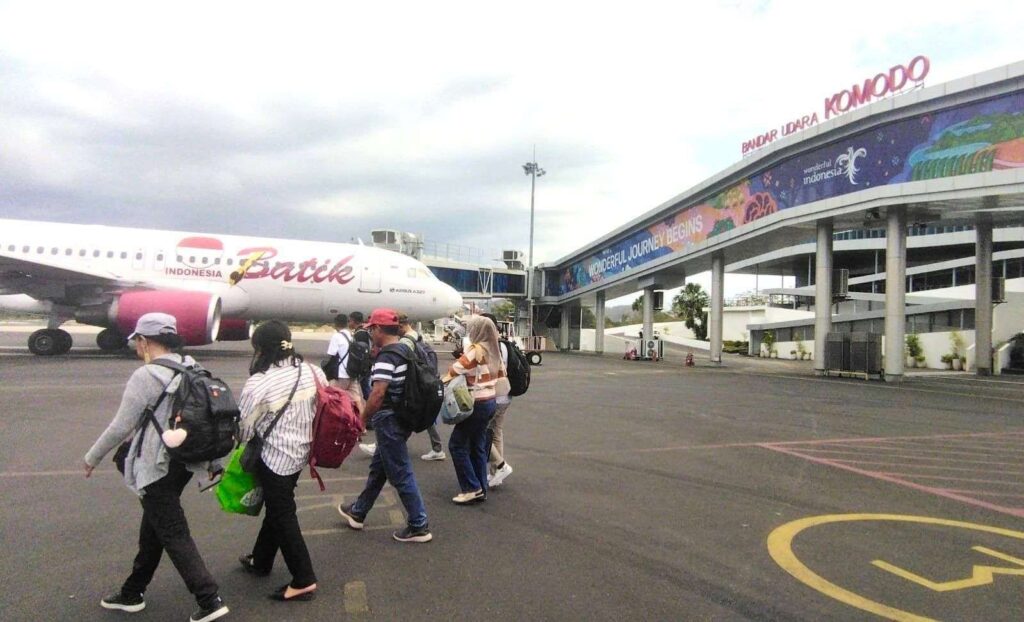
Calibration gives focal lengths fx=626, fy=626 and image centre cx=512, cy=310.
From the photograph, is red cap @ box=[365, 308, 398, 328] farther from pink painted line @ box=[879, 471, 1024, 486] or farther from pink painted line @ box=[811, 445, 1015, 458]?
pink painted line @ box=[811, 445, 1015, 458]

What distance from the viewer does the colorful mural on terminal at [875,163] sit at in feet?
54.7

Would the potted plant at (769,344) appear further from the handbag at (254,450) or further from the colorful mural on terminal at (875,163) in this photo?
the handbag at (254,450)

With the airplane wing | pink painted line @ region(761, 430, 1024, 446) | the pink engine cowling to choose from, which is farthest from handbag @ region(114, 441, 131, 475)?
the airplane wing

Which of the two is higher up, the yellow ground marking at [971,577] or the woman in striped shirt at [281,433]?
the woman in striped shirt at [281,433]

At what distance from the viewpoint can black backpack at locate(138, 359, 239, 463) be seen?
127 inches

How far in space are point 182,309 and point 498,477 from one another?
14432 millimetres

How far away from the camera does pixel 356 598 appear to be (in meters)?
3.61

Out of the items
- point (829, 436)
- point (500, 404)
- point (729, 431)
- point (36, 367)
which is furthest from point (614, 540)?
point (36, 367)

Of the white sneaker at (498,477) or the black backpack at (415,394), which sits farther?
the white sneaker at (498,477)

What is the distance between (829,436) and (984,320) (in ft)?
58.7

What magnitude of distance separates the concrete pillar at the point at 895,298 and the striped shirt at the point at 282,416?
20.2 m

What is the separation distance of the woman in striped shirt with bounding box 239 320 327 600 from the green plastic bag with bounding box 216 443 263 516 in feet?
0.23

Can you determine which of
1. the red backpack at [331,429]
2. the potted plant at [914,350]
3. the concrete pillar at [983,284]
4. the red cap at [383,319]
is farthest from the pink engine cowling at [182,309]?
the potted plant at [914,350]

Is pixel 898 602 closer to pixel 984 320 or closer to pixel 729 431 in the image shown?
pixel 729 431
